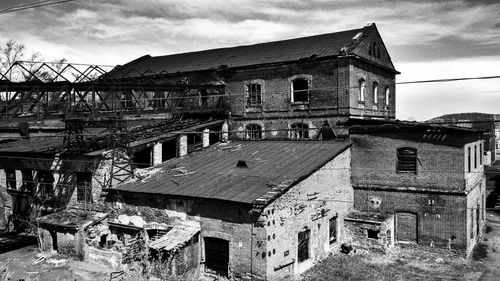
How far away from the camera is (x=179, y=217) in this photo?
58.4ft

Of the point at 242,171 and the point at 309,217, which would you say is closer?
the point at 309,217

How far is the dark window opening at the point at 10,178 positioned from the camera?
2575 centimetres

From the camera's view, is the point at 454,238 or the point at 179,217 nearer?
the point at 179,217

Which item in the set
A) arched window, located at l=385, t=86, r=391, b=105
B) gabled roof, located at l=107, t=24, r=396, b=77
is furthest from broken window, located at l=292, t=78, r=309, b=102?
arched window, located at l=385, t=86, r=391, b=105

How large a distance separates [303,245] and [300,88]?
34.7ft

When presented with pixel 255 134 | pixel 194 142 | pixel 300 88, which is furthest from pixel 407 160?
pixel 194 142

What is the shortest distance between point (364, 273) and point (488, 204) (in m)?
17.6

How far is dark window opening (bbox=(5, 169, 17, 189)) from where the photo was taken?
25750 millimetres

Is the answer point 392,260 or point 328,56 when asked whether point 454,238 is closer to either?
point 392,260

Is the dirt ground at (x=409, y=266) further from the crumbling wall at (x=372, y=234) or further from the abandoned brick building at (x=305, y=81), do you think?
the abandoned brick building at (x=305, y=81)

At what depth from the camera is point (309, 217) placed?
1795cm

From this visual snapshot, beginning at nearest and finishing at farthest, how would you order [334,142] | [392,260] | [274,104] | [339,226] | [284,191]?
[284,191], [392,260], [339,226], [334,142], [274,104]

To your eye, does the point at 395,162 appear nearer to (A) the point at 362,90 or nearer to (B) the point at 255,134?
(A) the point at 362,90

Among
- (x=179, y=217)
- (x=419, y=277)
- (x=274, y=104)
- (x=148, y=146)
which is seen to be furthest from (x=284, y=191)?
(x=274, y=104)
